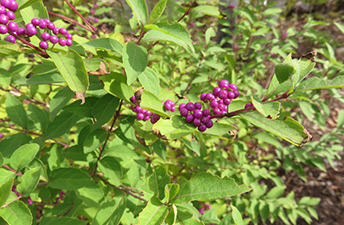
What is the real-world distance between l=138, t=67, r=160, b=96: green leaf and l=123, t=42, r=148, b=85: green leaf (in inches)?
4.4

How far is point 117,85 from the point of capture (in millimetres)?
1109

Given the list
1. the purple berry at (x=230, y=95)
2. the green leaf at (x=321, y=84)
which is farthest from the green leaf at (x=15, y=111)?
the green leaf at (x=321, y=84)

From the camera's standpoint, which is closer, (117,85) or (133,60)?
(133,60)

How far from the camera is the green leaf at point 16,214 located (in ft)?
3.62

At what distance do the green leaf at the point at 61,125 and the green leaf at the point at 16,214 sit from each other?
1.51 feet

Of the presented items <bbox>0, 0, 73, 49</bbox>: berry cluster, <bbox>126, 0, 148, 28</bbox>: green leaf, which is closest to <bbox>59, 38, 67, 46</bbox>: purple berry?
<bbox>0, 0, 73, 49</bbox>: berry cluster

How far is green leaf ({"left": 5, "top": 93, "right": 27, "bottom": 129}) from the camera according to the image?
1.73 m

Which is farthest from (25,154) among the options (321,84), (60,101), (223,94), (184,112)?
(321,84)

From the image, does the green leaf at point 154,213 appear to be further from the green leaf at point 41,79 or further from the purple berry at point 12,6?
the purple berry at point 12,6

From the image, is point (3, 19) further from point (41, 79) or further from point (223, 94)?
point (223, 94)

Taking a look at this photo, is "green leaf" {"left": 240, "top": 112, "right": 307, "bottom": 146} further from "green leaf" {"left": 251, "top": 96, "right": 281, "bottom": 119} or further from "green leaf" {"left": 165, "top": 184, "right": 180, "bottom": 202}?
"green leaf" {"left": 165, "top": 184, "right": 180, "bottom": 202}

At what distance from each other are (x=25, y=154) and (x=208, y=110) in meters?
1.29

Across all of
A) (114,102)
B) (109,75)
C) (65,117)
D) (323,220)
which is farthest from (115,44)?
(323,220)

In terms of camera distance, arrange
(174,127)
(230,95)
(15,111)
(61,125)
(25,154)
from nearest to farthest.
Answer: (174,127) → (230,95) → (25,154) → (61,125) → (15,111)
